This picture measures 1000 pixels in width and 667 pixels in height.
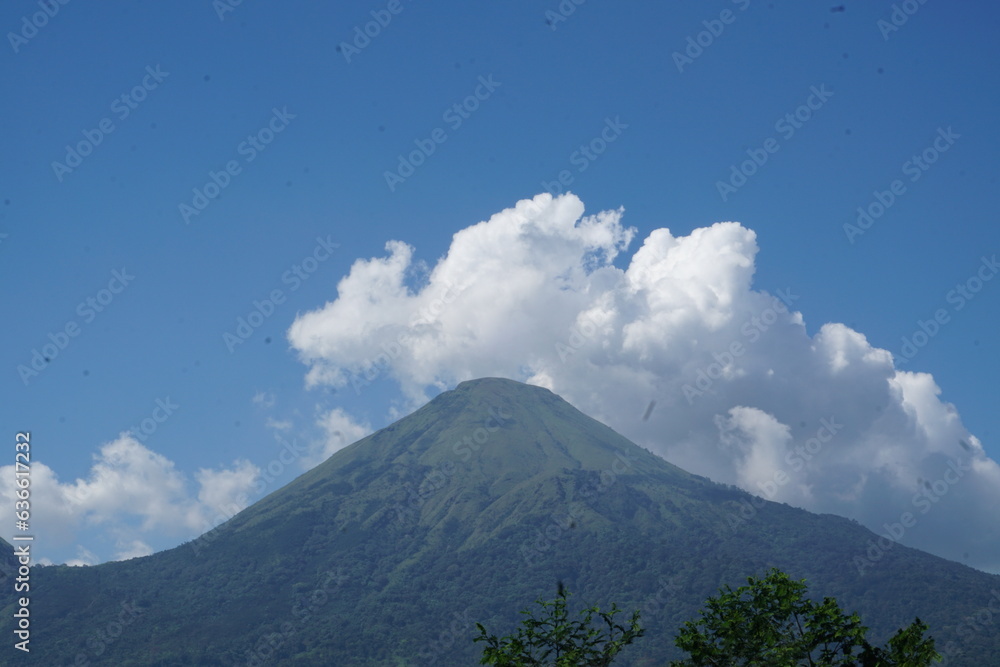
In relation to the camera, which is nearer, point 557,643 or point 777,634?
point 777,634

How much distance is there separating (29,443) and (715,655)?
3861 cm

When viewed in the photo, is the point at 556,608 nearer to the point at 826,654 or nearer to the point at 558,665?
the point at 558,665

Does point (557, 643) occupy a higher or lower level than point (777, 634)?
higher

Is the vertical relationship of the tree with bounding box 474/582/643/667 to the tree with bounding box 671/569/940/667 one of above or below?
above

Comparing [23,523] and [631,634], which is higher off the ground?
[23,523]

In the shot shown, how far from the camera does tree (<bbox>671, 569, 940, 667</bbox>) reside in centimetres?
2111

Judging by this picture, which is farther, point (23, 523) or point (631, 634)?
point (23, 523)

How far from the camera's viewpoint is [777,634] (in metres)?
22.0

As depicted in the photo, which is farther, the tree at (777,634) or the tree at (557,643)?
the tree at (557,643)

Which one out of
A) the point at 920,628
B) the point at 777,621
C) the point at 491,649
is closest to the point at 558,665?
the point at 491,649

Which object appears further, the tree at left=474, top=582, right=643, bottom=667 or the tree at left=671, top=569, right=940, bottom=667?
the tree at left=474, top=582, right=643, bottom=667

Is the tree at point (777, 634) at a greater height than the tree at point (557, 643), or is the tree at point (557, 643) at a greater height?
the tree at point (557, 643)

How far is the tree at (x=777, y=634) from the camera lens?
2111 centimetres

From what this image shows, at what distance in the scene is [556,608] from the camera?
894 inches
